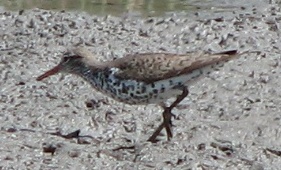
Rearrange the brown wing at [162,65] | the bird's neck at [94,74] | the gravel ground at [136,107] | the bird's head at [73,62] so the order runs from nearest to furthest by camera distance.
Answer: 1. the gravel ground at [136,107]
2. the brown wing at [162,65]
3. the bird's neck at [94,74]
4. the bird's head at [73,62]

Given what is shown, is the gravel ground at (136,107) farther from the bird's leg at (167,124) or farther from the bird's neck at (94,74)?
the bird's neck at (94,74)

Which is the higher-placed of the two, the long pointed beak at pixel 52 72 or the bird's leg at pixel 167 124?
the long pointed beak at pixel 52 72

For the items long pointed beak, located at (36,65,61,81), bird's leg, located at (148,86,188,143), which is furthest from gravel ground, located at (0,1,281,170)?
long pointed beak, located at (36,65,61,81)

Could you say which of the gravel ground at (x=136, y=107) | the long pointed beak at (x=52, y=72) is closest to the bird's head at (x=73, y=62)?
the long pointed beak at (x=52, y=72)

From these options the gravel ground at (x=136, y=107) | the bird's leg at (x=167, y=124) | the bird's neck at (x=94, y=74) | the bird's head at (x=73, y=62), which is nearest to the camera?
the gravel ground at (x=136, y=107)

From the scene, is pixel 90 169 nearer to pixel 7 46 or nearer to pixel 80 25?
pixel 7 46

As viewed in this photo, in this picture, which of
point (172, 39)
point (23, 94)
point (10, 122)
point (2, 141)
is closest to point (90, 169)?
point (2, 141)
